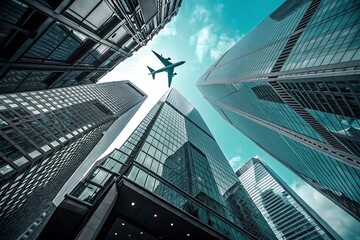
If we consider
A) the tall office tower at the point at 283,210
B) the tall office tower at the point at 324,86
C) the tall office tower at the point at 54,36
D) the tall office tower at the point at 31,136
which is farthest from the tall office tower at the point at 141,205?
the tall office tower at the point at 283,210

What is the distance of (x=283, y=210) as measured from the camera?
119 meters

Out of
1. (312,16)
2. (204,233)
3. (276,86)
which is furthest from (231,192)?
(312,16)

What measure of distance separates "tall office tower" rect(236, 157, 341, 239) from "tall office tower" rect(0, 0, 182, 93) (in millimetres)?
134424

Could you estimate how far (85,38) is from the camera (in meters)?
13.9

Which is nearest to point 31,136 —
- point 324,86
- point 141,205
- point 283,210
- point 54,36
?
point 141,205

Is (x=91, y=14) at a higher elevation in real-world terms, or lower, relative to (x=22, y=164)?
higher

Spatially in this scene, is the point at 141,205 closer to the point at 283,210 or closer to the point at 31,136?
the point at 31,136

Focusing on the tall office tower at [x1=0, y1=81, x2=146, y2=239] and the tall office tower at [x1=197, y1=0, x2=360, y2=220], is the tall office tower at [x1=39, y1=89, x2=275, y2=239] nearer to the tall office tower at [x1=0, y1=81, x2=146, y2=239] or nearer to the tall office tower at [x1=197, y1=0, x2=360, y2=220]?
the tall office tower at [x1=0, y1=81, x2=146, y2=239]

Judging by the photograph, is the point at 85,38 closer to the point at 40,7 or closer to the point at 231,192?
the point at 40,7

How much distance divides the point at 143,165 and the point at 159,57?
37413 millimetres

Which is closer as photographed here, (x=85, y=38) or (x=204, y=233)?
(x=85, y=38)

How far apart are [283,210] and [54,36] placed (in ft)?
489

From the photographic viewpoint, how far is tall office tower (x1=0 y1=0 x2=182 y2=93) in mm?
8602

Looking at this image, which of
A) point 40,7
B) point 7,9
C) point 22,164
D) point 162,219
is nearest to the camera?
point 7,9
